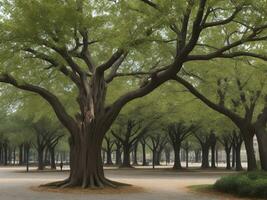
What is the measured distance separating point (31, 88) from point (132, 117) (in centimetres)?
2599

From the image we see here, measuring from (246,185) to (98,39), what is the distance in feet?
30.4

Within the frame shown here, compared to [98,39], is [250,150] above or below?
below

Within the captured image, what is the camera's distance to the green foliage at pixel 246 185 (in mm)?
18094

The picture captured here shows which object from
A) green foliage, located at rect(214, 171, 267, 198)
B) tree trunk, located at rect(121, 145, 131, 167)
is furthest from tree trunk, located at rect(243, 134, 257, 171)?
tree trunk, located at rect(121, 145, 131, 167)

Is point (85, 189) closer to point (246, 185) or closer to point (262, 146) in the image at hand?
point (246, 185)

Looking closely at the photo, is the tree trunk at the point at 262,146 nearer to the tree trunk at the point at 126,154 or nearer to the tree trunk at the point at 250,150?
the tree trunk at the point at 250,150

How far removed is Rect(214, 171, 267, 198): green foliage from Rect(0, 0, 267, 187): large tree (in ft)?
15.7

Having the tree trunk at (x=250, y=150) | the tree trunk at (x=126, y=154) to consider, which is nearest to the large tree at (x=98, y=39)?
the tree trunk at (x=250, y=150)

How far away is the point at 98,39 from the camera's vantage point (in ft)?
74.6

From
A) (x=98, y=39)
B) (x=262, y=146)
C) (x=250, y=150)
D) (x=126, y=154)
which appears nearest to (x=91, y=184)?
(x=98, y=39)

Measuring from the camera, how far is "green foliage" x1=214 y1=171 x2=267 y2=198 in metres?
18.1

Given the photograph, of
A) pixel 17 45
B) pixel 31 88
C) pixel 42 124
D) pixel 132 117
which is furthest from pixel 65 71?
pixel 42 124

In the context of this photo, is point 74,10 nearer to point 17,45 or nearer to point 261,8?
point 17,45

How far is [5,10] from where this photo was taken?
64.9 ft
